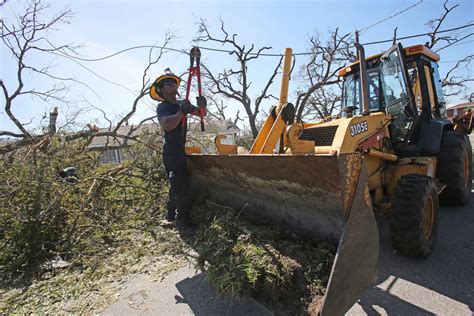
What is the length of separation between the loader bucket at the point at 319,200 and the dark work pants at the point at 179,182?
0.37 meters

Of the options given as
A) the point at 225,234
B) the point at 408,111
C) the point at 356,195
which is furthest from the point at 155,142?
the point at 356,195

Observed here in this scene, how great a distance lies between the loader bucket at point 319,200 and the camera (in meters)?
2.05

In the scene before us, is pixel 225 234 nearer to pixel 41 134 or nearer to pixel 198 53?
pixel 198 53

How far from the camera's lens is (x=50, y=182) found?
4.74m

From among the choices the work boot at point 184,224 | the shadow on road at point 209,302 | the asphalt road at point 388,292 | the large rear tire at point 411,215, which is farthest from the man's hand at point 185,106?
the large rear tire at point 411,215

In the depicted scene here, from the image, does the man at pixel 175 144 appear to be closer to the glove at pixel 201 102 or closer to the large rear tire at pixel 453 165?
the glove at pixel 201 102

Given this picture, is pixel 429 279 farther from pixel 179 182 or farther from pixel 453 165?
pixel 179 182

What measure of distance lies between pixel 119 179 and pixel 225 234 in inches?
140

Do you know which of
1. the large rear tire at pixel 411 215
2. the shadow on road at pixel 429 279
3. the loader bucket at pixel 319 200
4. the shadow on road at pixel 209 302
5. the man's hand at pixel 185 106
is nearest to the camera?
the loader bucket at pixel 319 200

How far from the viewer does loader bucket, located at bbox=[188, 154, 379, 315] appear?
2.05 m

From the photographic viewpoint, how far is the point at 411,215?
9.30ft

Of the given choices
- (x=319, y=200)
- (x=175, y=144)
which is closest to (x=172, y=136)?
(x=175, y=144)

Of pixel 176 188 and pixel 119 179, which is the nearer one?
pixel 176 188

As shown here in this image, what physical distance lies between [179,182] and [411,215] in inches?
108
